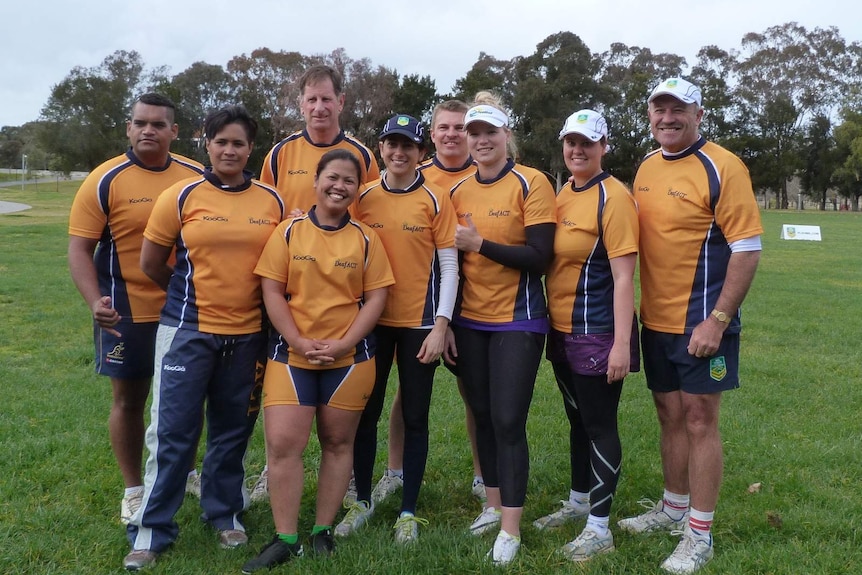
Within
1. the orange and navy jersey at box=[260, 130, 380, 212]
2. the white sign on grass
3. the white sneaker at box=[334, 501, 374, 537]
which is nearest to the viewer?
the white sneaker at box=[334, 501, 374, 537]

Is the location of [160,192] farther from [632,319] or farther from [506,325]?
[632,319]

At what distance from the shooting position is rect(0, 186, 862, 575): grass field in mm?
3600

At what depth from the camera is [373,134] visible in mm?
51438

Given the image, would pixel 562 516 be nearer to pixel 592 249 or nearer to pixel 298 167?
pixel 592 249

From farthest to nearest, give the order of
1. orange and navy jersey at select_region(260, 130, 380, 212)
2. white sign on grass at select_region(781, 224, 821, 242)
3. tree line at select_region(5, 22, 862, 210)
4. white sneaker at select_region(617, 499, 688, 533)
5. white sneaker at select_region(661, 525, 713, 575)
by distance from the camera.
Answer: tree line at select_region(5, 22, 862, 210) → white sign on grass at select_region(781, 224, 821, 242) → orange and navy jersey at select_region(260, 130, 380, 212) → white sneaker at select_region(617, 499, 688, 533) → white sneaker at select_region(661, 525, 713, 575)

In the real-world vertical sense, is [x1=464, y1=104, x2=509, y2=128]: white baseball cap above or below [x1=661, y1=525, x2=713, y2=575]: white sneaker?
above

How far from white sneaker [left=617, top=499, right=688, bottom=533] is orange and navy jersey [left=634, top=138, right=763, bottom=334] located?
3.88 feet

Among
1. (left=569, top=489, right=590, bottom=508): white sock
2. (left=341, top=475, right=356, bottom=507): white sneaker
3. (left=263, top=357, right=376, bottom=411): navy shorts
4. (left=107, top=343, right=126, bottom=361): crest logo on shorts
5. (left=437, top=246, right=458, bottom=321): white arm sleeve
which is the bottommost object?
(left=341, top=475, right=356, bottom=507): white sneaker

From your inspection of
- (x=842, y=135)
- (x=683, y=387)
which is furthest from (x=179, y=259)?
(x=842, y=135)

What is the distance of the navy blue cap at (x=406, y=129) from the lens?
3.79m

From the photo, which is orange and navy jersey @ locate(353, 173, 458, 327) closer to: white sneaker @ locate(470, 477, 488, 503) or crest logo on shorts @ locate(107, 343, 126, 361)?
white sneaker @ locate(470, 477, 488, 503)

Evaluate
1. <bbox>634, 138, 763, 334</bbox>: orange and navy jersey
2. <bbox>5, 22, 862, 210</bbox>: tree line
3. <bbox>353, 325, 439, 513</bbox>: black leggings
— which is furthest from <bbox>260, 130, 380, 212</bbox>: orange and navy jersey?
<bbox>5, 22, 862, 210</bbox>: tree line

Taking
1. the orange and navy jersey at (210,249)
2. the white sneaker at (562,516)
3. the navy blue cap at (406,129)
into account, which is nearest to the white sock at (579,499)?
the white sneaker at (562,516)

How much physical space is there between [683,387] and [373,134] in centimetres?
4955
